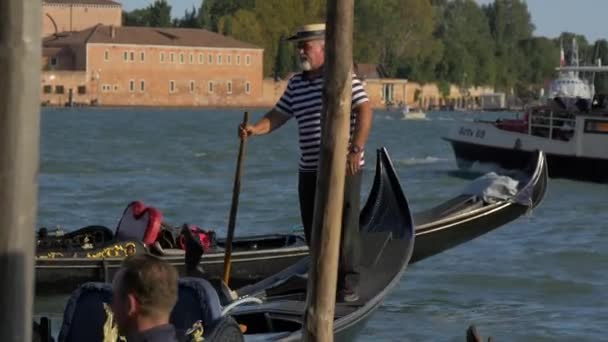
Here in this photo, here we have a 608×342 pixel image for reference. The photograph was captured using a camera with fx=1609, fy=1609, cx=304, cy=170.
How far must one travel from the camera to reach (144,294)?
1925mm


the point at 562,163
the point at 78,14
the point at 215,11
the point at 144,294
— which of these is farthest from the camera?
the point at 215,11

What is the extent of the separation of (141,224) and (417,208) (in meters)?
7.47

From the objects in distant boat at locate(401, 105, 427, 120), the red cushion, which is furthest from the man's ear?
distant boat at locate(401, 105, 427, 120)

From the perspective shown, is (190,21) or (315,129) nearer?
(315,129)

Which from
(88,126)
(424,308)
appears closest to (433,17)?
(88,126)

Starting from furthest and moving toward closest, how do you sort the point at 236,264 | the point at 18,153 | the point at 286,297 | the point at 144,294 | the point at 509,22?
the point at 509,22 < the point at 236,264 < the point at 286,297 < the point at 144,294 < the point at 18,153

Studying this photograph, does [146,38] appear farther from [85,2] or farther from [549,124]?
[549,124]

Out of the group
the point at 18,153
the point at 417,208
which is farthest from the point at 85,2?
the point at 18,153

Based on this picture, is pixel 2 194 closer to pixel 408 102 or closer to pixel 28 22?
pixel 28 22

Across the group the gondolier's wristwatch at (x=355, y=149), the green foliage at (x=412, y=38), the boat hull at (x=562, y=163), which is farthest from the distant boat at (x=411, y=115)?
the gondolier's wristwatch at (x=355, y=149)

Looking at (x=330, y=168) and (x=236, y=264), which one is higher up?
(x=330, y=168)

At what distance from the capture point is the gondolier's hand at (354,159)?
3.74m

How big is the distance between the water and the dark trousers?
1329 millimetres

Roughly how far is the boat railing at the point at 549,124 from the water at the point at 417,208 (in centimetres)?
44
